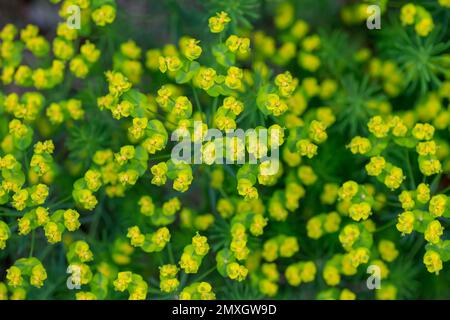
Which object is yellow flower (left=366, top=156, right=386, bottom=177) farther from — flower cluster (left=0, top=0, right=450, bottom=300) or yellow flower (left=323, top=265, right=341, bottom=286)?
yellow flower (left=323, top=265, right=341, bottom=286)

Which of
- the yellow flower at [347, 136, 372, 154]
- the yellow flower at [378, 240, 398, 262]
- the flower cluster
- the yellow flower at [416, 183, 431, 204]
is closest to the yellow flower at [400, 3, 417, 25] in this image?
the flower cluster

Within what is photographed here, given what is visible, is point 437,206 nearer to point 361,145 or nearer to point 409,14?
point 361,145

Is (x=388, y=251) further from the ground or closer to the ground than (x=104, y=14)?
closer to the ground

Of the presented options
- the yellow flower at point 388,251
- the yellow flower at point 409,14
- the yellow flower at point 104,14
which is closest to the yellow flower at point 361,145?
the yellow flower at point 388,251

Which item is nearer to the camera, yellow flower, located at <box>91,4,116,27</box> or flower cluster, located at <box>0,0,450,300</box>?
flower cluster, located at <box>0,0,450,300</box>

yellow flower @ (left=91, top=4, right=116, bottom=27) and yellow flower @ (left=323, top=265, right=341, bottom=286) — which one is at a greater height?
yellow flower @ (left=91, top=4, right=116, bottom=27)

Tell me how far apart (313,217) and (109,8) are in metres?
1.32

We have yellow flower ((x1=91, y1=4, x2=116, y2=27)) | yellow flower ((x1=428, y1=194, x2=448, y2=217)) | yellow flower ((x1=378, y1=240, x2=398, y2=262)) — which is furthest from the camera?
yellow flower ((x1=378, y1=240, x2=398, y2=262))

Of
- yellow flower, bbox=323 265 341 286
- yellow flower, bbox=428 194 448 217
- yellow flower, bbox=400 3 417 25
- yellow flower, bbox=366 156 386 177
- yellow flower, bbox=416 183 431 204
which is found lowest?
yellow flower, bbox=323 265 341 286

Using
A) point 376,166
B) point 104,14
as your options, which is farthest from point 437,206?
point 104,14

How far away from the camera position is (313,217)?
301 cm

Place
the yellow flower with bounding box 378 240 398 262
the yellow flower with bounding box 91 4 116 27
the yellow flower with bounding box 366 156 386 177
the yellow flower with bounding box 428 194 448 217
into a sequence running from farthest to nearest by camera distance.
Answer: the yellow flower with bounding box 378 240 398 262, the yellow flower with bounding box 91 4 116 27, the yellow flower with bounding box 366 156 386 177, the yellow flower with bounding box 428 194 448 217

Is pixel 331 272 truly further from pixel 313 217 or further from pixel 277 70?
pixel 277 70

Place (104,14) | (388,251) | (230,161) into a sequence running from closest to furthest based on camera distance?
(230,161) → (104,14) → (388,251)
